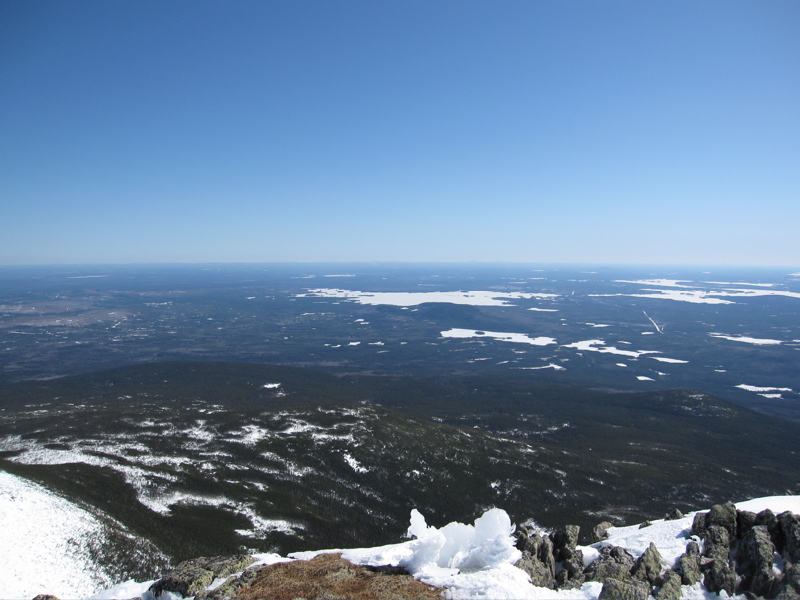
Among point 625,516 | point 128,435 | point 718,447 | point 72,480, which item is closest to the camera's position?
point 72,480

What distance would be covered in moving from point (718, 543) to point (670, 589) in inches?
210

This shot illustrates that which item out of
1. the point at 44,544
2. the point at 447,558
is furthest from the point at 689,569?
the point at 44,544

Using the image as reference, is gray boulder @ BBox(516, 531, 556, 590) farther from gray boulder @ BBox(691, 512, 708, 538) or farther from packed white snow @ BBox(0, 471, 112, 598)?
packed white snow @ BBox(0, 471, 112, 598)

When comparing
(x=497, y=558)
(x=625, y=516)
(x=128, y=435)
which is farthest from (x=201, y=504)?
(x=625, y=516)

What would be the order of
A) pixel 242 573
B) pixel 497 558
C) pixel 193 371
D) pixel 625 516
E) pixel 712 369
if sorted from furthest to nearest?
pixel 712 369, pixel 193 371, pixel 625 516, pixel 242 573, pixel 497 558

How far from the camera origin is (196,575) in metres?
16.8

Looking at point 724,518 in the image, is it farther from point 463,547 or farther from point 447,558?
point 447,558

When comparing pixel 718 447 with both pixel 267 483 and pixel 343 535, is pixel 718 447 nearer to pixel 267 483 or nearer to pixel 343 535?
pixel 343 535

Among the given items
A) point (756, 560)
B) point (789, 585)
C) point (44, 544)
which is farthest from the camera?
point (44, 544)

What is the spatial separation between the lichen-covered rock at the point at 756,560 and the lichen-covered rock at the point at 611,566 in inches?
149

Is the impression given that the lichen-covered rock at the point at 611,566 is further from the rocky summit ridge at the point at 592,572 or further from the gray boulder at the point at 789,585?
the gray boulder at the point at 789,585

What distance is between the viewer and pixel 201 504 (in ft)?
164

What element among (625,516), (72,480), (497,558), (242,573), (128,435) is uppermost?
(497,558)

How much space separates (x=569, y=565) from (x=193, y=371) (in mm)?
179831
